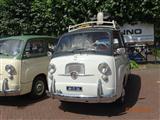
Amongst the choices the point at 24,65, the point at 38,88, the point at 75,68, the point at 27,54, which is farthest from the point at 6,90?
A: the point at 75,68

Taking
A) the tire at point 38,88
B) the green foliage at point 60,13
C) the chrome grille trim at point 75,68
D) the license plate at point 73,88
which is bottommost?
the tire at point 38,88

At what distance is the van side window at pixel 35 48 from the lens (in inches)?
384

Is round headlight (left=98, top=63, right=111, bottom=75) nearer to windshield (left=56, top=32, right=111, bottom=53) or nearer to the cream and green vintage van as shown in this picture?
windshield (left=56, top=32, right=111, bottom=53)

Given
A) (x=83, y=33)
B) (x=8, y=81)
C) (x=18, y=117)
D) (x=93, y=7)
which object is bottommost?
(x=18, y=117)

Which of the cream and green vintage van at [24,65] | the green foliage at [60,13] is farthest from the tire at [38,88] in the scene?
the green foliage at [60,13]

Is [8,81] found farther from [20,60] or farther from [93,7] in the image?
[93,7]

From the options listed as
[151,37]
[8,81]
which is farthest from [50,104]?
[151,37]

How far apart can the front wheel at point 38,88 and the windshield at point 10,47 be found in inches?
40.2

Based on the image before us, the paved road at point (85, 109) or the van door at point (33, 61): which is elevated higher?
the van door at point (33, 61)

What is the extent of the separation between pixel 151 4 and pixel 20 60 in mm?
7315

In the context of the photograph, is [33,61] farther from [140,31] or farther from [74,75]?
[140,31]

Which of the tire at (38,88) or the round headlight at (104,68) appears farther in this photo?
the tire at (38,88)

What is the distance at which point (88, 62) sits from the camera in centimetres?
823

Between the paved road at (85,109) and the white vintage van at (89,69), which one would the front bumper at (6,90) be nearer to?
the paved road at (85,109)
